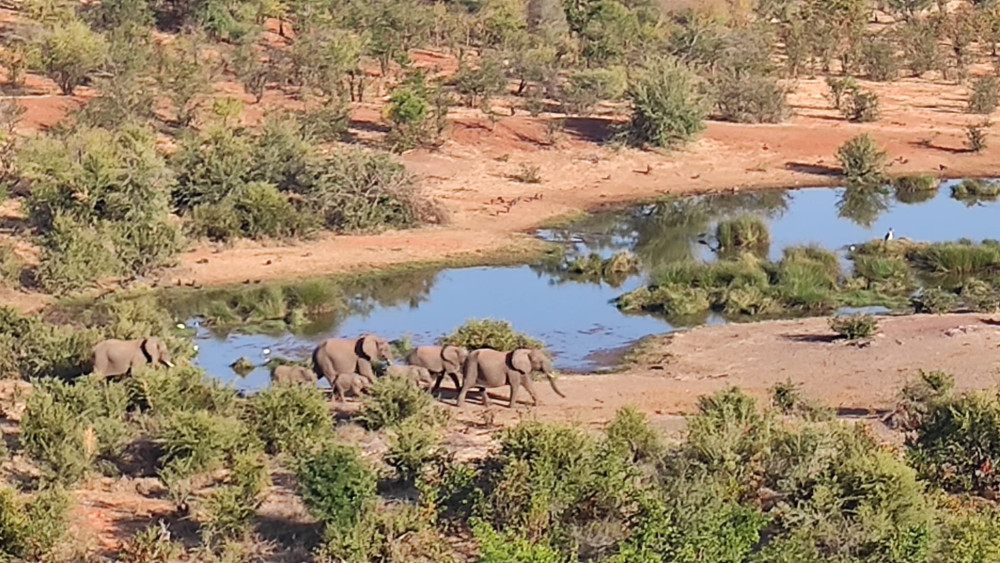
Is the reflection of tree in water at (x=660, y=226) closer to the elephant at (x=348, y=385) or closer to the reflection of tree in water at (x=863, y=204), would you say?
the reflection of tree in water at (x=863, y=204)

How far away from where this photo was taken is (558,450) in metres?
12.1

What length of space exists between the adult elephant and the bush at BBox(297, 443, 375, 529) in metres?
5.46

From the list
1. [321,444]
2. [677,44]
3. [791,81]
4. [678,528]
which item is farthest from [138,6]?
[678,528]

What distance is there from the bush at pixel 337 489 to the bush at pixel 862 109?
2999cm

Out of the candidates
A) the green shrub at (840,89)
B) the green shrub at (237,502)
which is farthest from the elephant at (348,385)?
the green shrub at (840,89)

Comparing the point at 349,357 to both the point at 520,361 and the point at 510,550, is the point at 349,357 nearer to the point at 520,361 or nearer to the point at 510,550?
the point at 520,361

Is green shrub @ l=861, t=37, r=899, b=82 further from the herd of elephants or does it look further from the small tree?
the herd of elephants

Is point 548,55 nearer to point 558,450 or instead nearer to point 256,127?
point 256,127

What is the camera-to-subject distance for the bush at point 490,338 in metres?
18.9

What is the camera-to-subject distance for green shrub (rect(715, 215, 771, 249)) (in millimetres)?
27734

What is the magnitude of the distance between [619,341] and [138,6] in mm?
26451

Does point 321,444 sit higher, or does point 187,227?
point 321,444

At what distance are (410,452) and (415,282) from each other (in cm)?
1257

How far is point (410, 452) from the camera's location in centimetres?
1298
